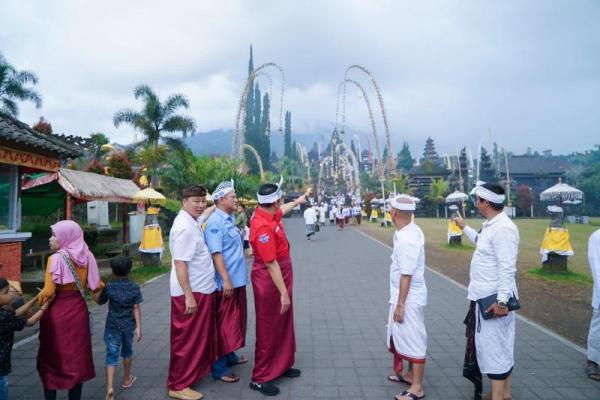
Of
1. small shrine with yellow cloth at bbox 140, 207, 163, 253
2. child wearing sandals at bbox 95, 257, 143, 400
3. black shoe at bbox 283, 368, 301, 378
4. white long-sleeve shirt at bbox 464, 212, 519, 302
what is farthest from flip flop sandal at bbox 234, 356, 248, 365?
small shrine with yellow cloth at bbox 140, 207, 163, 253

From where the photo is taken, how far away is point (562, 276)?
925 cm

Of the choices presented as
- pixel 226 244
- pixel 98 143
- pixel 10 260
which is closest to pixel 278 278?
pixel 226 244

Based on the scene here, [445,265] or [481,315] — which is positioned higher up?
[481,315]

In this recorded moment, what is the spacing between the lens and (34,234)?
12.7 m

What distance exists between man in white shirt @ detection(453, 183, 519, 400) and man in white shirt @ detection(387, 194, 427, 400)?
1.49 ft

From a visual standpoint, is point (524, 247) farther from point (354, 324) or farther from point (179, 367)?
point (179, 367)

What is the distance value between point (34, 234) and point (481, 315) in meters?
13.8

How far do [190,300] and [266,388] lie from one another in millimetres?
1075

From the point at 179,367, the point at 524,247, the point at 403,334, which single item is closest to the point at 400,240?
the point at 403,334

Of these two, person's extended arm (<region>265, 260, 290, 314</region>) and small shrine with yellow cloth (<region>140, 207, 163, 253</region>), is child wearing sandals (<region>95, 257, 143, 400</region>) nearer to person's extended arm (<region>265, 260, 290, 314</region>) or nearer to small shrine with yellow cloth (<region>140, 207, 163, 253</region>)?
person's extended arm (<region>265, 260, 290, 314</region>)

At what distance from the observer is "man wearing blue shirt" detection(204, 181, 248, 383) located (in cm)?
382

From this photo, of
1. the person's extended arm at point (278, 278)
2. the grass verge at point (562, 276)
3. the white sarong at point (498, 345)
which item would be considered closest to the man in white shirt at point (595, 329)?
the white sarong at point (498, 345)

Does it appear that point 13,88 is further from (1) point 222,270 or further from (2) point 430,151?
(2) point 430,151

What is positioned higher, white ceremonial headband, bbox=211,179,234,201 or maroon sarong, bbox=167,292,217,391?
white ceremonial headband, bbox=211,179,234,201
